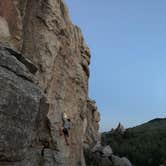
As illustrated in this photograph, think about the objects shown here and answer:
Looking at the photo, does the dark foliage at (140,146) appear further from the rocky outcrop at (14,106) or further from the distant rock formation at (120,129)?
the rocky outcrop at (14,106)

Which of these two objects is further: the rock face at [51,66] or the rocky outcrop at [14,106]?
the rock face at [51,66]

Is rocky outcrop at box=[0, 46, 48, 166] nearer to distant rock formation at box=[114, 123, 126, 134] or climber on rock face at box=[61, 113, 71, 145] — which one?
climber on rock face at box=[61, 113, 71, 145]

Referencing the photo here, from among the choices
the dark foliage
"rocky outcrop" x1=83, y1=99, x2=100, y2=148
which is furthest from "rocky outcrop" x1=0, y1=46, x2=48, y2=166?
the dark foliage

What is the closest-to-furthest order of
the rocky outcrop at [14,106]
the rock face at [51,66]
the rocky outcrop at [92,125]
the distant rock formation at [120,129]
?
the rocky outcrop at [14,106] → the rock face at [51,66] → the rocky outcrop at [92,125] → the distant rock formation at [120,129]

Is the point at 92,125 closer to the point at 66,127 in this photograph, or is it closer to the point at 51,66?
the point at 66,127

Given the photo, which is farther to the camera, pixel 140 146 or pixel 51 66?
pixel 140 146

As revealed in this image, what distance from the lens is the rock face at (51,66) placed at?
1562 centimetres

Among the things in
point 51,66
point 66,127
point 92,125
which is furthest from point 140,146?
point 51,66

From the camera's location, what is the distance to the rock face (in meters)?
15.6

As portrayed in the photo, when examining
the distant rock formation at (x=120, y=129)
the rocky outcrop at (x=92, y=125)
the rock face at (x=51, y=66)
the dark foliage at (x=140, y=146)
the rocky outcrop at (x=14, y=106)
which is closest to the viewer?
the rocky outcrop at (x=14, y=106)

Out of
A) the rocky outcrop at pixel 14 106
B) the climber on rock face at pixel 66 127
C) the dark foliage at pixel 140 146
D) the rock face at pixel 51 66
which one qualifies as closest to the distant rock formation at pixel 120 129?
the dark foliage at pixel 140 146

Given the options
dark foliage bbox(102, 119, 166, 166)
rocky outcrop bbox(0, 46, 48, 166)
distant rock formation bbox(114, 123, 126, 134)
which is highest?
distant rock formation bbox(114, 123, 126, 134)

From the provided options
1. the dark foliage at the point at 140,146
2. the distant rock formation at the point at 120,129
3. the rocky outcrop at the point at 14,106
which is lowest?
the rocky outcrop at the point at 14,106

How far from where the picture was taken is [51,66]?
56.6 ft
